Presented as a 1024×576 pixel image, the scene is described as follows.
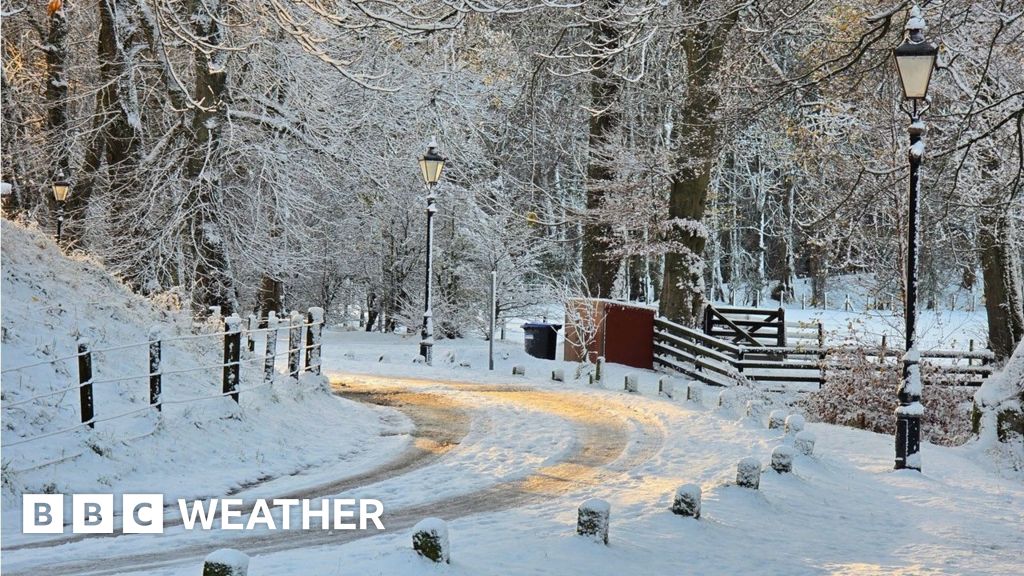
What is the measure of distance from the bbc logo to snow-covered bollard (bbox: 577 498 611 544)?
3.34m

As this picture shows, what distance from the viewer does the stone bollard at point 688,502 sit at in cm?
846

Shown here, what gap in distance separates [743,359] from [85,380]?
1567 centimetres

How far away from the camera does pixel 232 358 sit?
12461 mm

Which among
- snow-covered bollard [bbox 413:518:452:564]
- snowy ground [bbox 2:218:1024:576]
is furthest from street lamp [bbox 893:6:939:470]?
snow-covered bollard [bbox 413:518:452:564]

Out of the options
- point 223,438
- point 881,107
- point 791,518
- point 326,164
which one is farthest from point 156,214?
point 791,518

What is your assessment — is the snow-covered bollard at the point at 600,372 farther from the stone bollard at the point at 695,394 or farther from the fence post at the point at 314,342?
the fence post at the point at 314,342

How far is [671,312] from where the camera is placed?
2367 centimetres

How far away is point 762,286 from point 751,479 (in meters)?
42.6

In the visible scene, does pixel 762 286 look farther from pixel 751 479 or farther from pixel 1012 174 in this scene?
pixel 751 479

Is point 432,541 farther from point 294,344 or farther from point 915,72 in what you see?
point 294,344

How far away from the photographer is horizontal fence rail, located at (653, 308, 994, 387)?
20.2 m

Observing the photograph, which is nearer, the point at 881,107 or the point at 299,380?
the point at 299,380

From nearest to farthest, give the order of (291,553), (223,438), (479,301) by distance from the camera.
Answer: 1. (291,553)
2. (223,438)
3. (479,301)

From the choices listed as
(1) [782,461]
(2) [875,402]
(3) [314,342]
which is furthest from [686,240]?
(1) [782,461]
